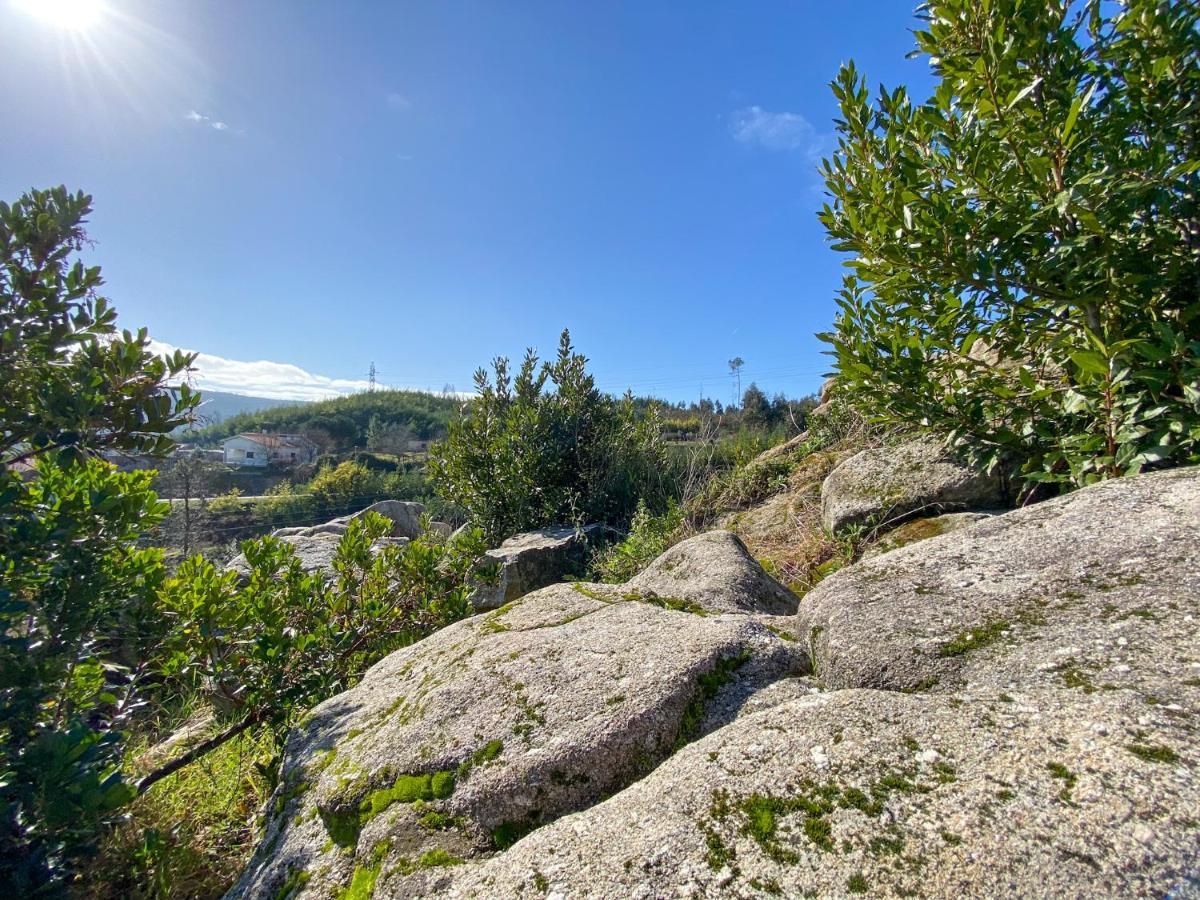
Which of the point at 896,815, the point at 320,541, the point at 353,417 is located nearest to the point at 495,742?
the point at 896,815

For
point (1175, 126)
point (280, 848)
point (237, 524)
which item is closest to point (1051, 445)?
point (1175, 126)

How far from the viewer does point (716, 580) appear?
10.1 ft

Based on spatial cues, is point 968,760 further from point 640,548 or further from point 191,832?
point 640,548

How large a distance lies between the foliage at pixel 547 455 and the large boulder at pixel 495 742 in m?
4.57

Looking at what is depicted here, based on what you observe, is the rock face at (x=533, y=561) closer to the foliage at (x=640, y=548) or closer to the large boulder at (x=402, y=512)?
the foliage at (x=640, y=548)

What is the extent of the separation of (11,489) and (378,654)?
2272 mm

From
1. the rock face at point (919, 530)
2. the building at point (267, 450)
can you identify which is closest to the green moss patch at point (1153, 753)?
the rock face at point (919, 530)

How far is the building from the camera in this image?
5141 cm

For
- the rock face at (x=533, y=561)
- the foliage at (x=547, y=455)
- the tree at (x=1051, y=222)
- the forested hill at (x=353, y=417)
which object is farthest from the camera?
the forested hill at (x=353, y=417)

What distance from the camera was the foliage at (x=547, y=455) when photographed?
7.29 m

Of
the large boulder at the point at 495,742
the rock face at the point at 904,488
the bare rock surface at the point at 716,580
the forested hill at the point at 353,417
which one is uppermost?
the forested hill at the point at 353,417

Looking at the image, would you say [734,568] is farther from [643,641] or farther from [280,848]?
[280,848]

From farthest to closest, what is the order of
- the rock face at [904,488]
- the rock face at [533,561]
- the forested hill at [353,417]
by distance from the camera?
the forested hill at [353,417], the rock face at [533,561], the rock face at [904,488]

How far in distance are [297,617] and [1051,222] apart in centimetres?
457
